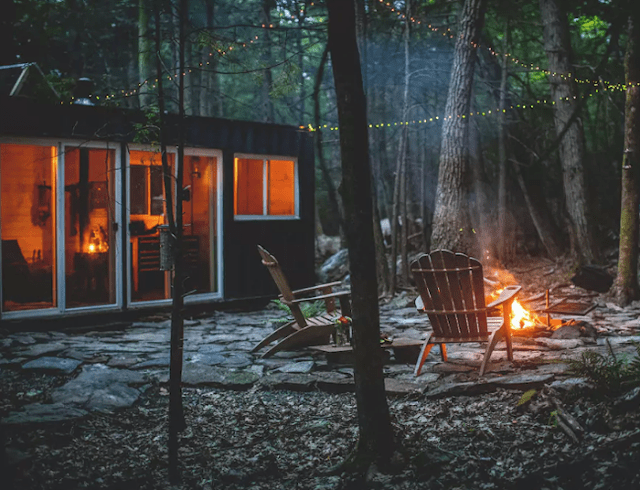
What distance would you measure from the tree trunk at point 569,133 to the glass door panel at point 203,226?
6348mm

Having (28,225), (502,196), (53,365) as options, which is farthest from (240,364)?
(502,196)

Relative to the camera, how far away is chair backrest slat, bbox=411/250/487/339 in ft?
16.0

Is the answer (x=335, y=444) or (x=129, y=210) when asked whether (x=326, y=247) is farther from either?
(x=335, y=444)

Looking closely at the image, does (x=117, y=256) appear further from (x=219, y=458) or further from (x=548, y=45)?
(x=548, y=45)

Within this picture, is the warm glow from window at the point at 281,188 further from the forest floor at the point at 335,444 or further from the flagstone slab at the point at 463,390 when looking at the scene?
the flagstone slab at the point at 463,390

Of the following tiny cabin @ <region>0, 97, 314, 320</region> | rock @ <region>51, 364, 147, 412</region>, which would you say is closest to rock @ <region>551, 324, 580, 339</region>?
rock @ <region>51, 364, 147, 412</region>

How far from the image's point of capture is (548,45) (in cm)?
1124

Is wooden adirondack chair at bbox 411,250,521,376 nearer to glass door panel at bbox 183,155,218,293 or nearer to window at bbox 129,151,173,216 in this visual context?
glass door panel at bbox 183,155,218,293

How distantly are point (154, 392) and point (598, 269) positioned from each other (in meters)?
7.19

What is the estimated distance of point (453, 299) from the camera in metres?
4.95

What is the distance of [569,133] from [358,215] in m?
9.30

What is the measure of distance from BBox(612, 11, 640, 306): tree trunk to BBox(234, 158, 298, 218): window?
4.90 meters

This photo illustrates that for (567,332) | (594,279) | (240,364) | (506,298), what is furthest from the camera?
(594,279)

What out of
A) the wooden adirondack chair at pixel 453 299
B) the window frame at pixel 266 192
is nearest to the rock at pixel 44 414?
the wooden adirondack chair at pixel 453 299
